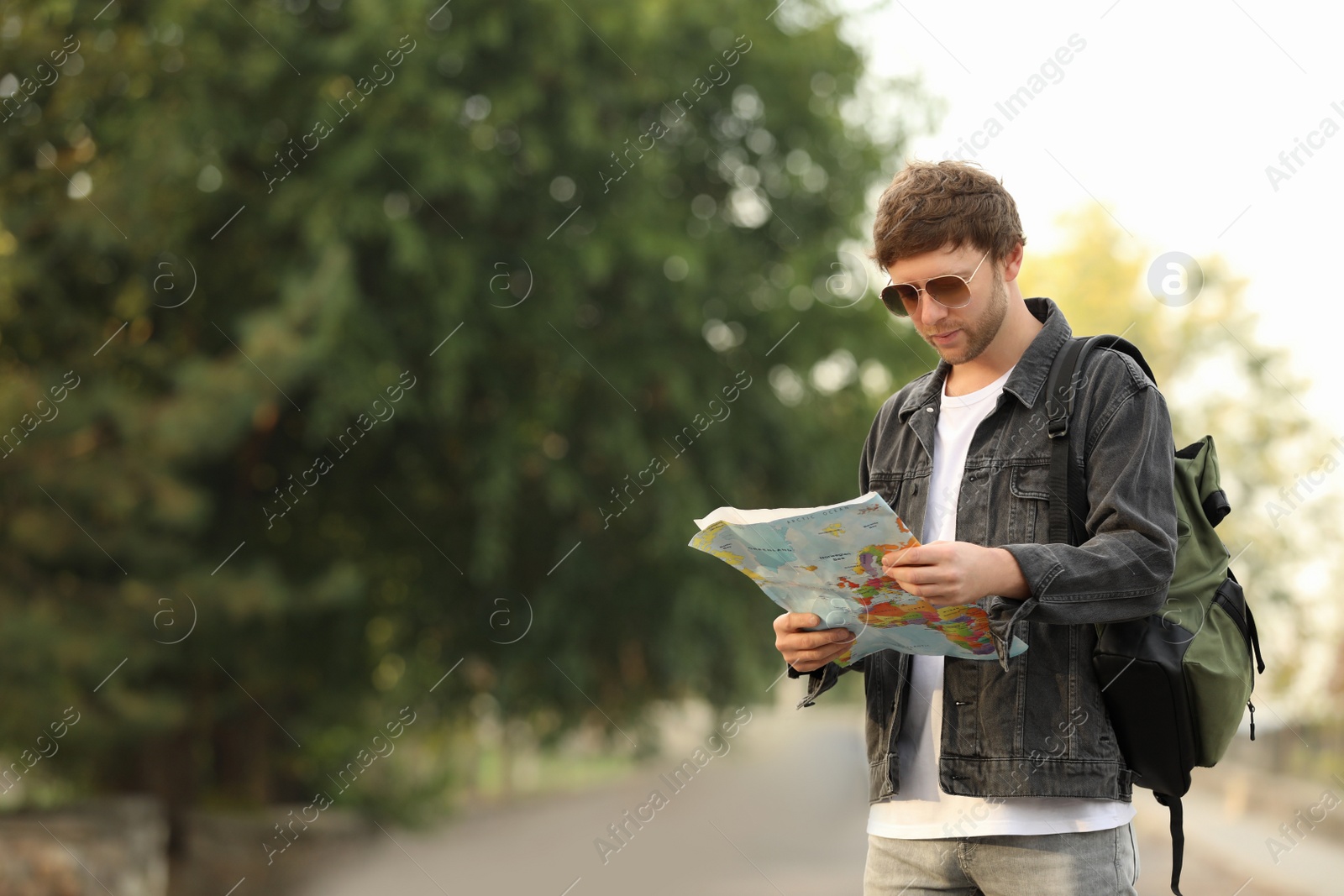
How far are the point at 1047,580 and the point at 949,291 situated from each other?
1.85 ft

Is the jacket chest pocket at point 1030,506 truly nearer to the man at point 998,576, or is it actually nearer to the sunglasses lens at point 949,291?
the man at point 998,576

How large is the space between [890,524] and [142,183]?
8.91m

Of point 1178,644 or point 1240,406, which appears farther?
point 1240,406

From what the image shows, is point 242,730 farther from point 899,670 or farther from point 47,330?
point 899,670

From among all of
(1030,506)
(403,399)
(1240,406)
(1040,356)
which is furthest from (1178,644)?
(1240,406)

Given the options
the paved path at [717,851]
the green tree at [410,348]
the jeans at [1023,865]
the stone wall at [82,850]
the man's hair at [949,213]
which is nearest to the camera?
the jeans at [1023,865]

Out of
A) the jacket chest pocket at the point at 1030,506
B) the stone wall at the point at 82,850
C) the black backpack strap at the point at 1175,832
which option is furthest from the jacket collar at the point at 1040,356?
the stone wall at the point at 82,850

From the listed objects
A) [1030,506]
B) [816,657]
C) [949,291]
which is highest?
[949,291]

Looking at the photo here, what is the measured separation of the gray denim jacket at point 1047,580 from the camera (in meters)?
2.03

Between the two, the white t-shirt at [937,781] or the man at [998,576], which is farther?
the white t-shirt at [937,781]

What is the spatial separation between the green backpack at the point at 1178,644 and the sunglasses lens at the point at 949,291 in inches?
7.9

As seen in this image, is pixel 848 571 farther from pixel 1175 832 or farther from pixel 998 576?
pixel 1175 832

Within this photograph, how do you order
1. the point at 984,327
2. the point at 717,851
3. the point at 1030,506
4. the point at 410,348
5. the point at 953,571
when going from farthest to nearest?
1. the point at 717,851
2. the point at 410,348
3. the point at 984,327
4. the point at 1030,506
5. the point at 953,571

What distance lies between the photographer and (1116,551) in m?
2.01
